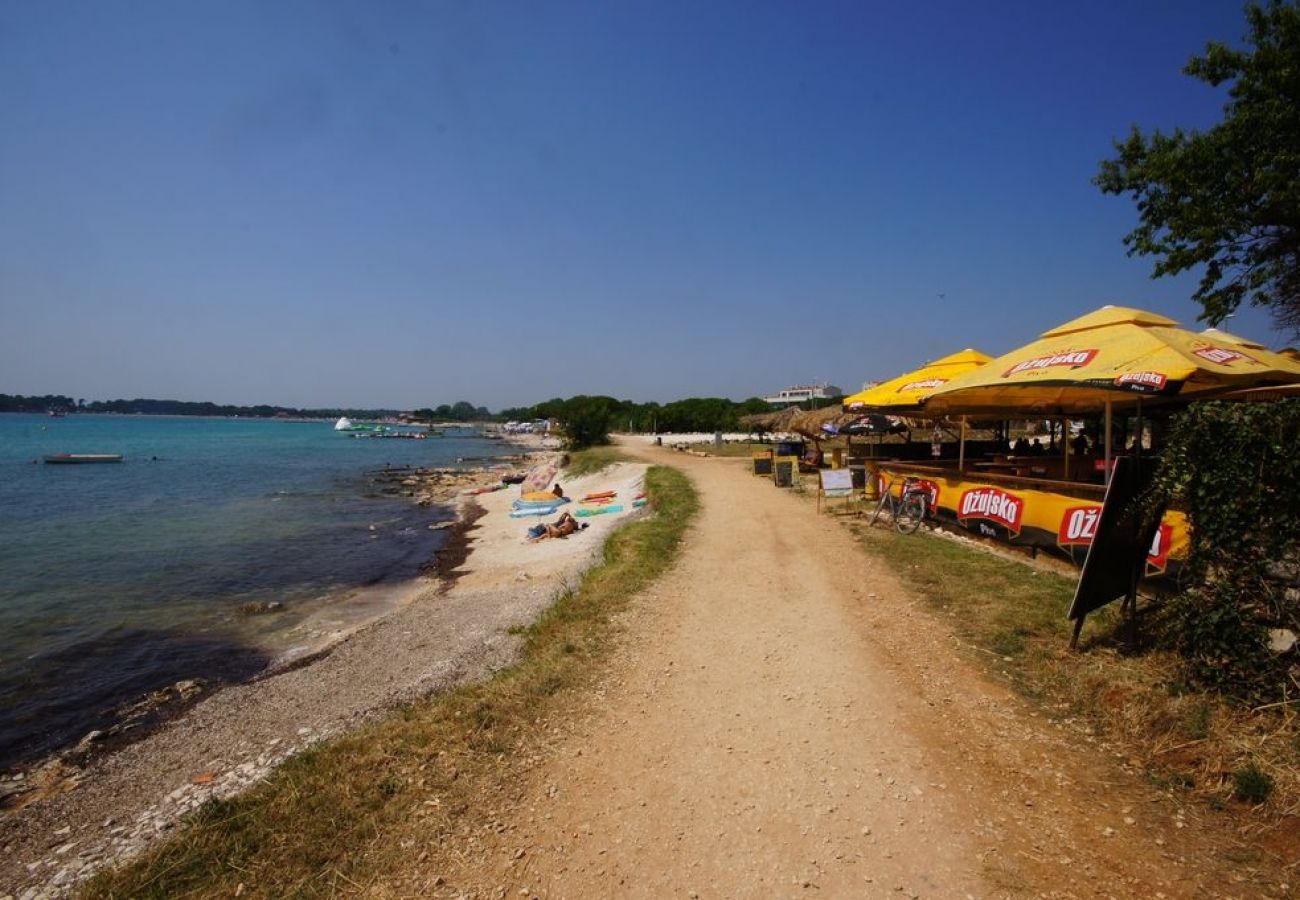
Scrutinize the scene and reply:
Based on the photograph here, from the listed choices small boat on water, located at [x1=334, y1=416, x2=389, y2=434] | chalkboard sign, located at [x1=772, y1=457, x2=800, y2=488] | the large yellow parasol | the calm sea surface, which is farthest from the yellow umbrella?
small boat on water, located at [x1=334, y1=416, x2=389, y2=434]

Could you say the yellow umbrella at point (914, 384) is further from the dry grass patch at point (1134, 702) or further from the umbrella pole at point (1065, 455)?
the dry grass patch at point (1134, 702)

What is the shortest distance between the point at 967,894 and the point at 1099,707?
2.70m

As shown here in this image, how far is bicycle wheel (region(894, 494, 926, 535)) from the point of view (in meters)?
11.9

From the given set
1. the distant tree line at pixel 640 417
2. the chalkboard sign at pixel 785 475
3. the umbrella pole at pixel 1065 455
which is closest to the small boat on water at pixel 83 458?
the distant tree line at pixel 640 417

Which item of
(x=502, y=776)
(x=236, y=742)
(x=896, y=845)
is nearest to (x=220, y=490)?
(x=236, y=742)

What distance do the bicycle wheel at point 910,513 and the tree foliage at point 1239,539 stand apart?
22.8 feet

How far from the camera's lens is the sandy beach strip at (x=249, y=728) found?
211 inches

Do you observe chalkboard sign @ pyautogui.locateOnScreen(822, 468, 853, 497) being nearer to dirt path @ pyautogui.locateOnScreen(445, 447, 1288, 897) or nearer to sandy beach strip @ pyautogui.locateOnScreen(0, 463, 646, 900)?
sandy beach strip @ pyautogui.locateOnScreen(0, 463, 646, 900)

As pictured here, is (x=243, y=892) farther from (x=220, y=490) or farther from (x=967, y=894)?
(x=220, y=490)

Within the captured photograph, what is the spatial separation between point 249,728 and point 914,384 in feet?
46.2

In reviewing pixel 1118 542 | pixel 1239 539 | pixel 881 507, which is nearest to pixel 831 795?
pixel 1239 539

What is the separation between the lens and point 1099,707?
194 inches

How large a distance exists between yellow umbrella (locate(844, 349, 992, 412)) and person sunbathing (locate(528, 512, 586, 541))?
9.19 metres

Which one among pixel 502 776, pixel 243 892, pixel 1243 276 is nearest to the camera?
pixel 243 892
